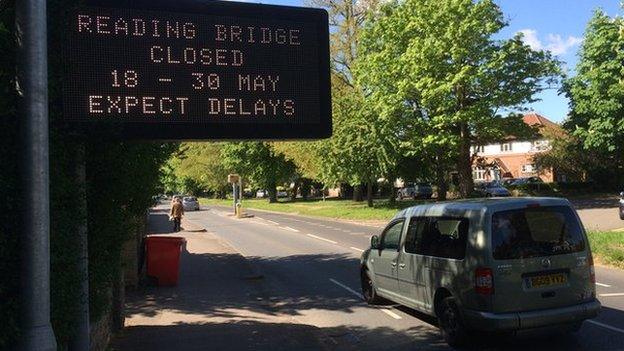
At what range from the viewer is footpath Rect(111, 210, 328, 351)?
7543mm

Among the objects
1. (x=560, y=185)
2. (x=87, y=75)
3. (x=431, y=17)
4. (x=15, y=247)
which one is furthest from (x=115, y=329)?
(x=560, y=185)

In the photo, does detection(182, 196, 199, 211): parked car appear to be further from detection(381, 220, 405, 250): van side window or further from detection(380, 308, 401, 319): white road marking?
detection(381, 220, 405, 250): van side window

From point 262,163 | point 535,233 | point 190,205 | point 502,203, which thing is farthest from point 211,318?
point 262,163

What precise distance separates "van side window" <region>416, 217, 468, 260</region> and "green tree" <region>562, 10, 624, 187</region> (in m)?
32.1

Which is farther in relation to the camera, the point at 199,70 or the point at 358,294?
the point at 358,294

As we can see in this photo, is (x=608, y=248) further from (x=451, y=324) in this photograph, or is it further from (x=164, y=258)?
(x=164, y=258)

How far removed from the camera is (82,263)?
16.9 ft

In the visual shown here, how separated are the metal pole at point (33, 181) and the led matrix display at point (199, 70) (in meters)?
1.63

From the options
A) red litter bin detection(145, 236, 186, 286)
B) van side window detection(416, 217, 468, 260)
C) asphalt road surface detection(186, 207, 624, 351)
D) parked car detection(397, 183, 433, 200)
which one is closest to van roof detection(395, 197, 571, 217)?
van side window detection(416, 217, 468, 260)

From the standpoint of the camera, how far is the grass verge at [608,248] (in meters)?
13.5

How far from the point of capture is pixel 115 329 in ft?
26.6

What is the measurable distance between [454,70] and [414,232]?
26.4 meters

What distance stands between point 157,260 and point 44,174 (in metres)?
9.30

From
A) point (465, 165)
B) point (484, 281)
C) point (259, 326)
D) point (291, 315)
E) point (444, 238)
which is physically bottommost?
point (291, 315)
